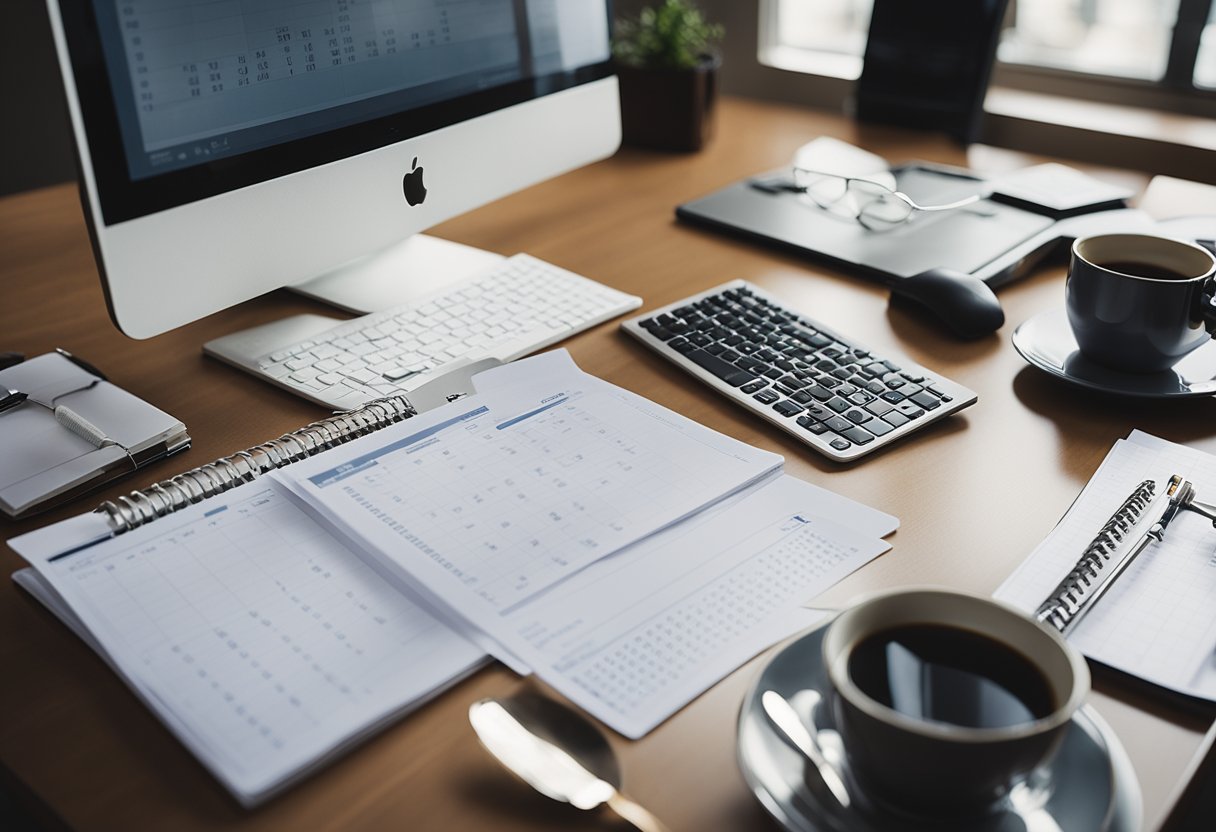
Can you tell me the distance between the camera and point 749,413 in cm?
87

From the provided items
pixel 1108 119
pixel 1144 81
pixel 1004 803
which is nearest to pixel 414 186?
pixel 1004 803

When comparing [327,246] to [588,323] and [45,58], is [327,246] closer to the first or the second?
[588,323]

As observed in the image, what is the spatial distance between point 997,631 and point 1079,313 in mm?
471

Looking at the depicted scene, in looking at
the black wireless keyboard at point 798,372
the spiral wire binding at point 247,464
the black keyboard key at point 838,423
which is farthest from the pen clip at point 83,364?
the black keyboard key at point 838,423

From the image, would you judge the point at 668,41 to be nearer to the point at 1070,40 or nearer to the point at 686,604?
the point at 1070,40

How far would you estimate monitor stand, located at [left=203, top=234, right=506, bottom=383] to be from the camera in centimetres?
97

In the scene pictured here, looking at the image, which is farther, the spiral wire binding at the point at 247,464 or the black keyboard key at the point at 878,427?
the black keyboard key at the point at 878,427

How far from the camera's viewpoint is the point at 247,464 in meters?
0.75

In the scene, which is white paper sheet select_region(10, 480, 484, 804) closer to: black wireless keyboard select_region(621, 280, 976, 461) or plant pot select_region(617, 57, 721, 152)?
black wireless keyboard select_region(621, 280, 976, 461)

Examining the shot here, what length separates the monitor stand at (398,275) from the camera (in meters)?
1.07

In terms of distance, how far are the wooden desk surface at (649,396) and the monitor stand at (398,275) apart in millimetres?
43

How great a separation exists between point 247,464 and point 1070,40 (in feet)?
5.70

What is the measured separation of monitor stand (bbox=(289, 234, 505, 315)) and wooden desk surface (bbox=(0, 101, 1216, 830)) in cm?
4

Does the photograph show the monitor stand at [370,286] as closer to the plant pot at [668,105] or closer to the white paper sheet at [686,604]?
the white paper sheet at [686,604]
